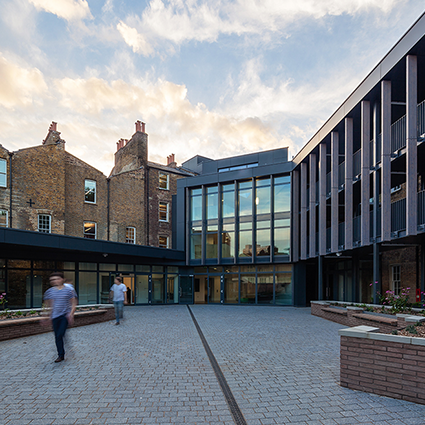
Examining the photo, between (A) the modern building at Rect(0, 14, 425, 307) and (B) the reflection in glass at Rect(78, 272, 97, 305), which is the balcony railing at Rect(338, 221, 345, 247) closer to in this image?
(A) the modern building at Rect(0, 14, 425, 307)

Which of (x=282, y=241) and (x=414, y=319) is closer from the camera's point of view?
(x=414, y=319)

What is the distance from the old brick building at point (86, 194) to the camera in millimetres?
19156

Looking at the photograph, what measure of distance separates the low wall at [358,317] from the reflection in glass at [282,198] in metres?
7.18

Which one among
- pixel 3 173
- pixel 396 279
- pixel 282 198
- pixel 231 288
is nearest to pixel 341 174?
pixel 282 198

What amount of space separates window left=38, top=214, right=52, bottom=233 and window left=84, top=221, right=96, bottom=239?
2676 mm

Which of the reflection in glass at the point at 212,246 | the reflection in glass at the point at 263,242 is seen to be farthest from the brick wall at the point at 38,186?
the reflection in glass at the point at 263,242

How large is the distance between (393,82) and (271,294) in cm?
1445

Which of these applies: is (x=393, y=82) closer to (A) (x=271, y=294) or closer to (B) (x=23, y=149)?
(A) (x=271, y=294)

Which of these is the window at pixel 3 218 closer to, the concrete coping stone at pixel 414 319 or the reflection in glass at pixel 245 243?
the reflection in glass at pixel 245 243

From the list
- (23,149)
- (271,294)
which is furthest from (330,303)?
(23,149)

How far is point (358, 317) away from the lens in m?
11.5

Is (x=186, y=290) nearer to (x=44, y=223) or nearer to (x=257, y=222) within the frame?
(x=257, y=222)

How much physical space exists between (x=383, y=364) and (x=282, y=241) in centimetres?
1676

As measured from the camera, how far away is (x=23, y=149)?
19.5 metres
